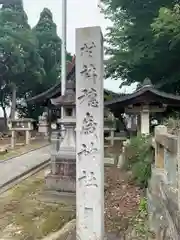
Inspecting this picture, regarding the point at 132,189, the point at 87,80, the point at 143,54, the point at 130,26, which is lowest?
the point at 132,189

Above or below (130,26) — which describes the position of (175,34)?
below

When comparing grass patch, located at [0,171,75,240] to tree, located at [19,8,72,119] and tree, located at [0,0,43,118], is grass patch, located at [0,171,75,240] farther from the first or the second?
tree, located at [19,8,72,119]

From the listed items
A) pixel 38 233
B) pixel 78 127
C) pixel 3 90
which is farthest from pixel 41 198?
pixel 3 90

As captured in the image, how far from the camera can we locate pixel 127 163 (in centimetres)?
757

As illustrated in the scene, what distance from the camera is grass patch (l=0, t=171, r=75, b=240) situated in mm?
4807

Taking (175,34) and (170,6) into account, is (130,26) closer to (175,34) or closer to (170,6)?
(170,6)

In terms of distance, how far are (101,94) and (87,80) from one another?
10.2 inches

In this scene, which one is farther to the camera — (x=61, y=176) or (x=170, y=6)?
(x=170, y=6)

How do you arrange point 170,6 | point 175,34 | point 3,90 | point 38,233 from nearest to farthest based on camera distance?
1. point 38,233
2. point 175,34
3. point 170,6
4. point 3,90

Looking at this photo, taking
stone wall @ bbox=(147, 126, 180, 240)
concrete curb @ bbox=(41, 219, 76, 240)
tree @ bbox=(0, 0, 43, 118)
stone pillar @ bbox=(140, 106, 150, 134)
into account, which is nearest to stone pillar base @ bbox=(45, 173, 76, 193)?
concrete curb @ bbox=(41, 219, 76, 240)

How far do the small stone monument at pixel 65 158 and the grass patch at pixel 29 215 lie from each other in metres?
0.56

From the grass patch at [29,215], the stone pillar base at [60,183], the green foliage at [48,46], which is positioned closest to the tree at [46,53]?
the green foliage at [48,46]

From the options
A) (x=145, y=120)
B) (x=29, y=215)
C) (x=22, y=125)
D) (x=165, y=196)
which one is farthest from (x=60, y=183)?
(x=22, y=125)

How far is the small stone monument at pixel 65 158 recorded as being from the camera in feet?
23.5
